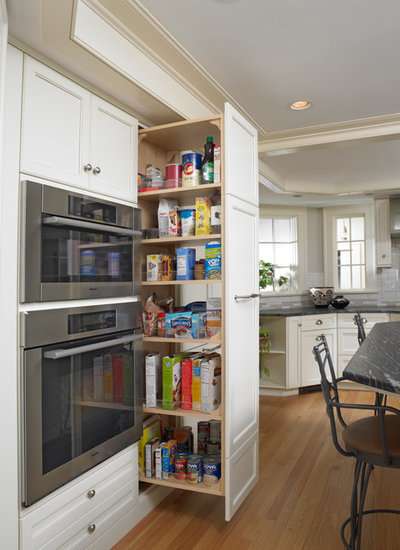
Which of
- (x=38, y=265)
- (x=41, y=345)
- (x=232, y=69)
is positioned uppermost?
(x=232, y=69)

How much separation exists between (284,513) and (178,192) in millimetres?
1841

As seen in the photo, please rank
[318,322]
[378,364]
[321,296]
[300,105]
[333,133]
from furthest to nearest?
[321,296] < [318,322] < [333,133] < [300,105] < [378,364]

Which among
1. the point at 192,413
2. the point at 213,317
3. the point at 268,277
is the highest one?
the point at 268,277

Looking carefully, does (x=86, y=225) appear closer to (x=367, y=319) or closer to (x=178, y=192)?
(x=178, y=192)

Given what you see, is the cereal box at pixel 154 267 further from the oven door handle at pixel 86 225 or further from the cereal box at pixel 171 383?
the cereal box at pixel 171 383

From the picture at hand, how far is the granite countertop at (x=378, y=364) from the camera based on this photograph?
139cm

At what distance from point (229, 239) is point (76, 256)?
2.56 ft

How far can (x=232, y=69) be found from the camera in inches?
97.1

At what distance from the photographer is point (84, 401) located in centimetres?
192

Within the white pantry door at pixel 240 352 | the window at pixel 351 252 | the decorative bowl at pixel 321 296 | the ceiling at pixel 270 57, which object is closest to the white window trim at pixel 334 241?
the window at pixel 351 252

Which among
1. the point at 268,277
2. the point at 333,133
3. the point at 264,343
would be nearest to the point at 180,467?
the point at 333,133

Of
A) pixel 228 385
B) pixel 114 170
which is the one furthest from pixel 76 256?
pixel 228 385

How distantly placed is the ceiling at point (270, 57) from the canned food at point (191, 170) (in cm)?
28

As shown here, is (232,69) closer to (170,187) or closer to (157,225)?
(170,187)
